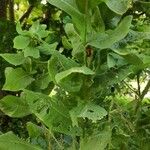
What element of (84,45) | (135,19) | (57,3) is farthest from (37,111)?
(135,19)

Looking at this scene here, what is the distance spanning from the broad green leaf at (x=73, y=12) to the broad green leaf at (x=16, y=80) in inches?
14.2

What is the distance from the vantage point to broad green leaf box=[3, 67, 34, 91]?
5.73 feet

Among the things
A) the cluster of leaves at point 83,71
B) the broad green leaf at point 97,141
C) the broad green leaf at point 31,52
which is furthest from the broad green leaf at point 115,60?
the broad green leaf at point 31,52

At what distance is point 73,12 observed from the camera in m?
1.46

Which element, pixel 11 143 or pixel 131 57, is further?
pixel 11 143

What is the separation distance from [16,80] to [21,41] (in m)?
0.15

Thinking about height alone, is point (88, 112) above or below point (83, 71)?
below

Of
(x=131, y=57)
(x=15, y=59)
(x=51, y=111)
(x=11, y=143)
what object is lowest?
(x=11, y=143)

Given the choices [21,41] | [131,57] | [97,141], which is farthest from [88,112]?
[21,41]

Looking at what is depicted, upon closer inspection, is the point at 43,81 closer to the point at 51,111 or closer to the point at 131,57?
the point at 51,111

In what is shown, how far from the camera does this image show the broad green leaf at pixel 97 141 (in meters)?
1.52

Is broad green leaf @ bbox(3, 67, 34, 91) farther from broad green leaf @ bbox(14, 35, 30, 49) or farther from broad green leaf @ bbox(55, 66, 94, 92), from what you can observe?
broad green leaf @ bbox(55, 66, 94, 92)

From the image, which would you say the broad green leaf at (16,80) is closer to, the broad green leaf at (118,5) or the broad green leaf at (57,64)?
the broad green leaf at (57,64)

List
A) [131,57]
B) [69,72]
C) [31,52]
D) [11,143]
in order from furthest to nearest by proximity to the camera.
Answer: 1. [31,52]
2. [11,143]
3. [131,57]
4. [69,72]
